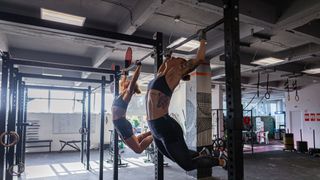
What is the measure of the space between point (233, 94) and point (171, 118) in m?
0.59

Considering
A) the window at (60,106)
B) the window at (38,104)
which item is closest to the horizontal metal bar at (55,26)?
the window at (38,104)

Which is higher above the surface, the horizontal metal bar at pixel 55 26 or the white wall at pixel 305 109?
the horizontal metal bar at pixel 55 26

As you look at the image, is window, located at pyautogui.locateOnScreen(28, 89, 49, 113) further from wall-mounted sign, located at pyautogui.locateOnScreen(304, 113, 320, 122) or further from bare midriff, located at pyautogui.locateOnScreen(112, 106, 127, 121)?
wall-mounted sign, located at pyautogui.locateOnScreen(304, 113, 320, 122)

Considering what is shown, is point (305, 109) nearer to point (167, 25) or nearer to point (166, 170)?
point (166, 170)

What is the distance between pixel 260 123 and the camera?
15.9 m

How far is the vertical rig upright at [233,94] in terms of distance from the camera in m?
1.59

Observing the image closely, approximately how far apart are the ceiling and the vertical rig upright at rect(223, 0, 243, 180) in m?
1.51

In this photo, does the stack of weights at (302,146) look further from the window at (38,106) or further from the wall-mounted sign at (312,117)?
the window at (38,106)

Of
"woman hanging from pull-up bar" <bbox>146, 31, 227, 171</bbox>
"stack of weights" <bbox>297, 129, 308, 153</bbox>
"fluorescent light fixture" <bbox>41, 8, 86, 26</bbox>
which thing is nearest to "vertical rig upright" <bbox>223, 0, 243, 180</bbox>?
"woman hanging from pull-up bar" <bbox>146, 31, 227, 171</bbox>

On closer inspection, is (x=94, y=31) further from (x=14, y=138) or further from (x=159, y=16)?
(x=14, y=138)

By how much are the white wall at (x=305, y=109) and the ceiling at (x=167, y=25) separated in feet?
17.6

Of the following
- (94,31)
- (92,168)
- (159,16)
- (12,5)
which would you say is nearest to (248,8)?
(159,16)

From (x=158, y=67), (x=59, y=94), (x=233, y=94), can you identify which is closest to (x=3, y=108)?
(x=158, y=67)

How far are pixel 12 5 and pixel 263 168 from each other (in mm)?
6873
